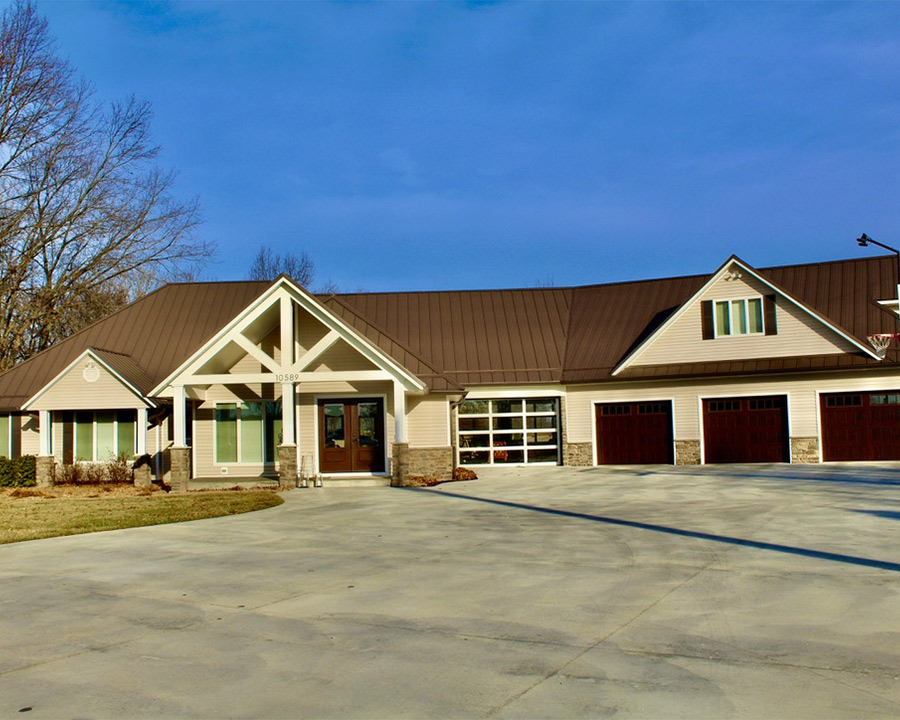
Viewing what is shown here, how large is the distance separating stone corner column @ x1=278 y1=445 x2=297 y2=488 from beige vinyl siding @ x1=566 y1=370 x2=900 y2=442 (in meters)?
10.2

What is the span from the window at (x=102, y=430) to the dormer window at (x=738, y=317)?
714 inches

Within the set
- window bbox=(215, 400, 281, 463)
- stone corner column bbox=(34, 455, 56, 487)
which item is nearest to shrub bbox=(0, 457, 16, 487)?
stone corner column bbox=(34, 455, 56, 487)

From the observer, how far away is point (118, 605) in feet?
26.8

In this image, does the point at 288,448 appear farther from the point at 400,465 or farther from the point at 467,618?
the point at 467,618

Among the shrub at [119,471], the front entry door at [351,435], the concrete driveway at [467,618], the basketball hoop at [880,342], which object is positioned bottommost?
the concrete driveway at [467,618]

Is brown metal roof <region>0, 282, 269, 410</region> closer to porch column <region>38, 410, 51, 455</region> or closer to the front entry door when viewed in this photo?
porch column <region>38, 410, 51, 455</region>

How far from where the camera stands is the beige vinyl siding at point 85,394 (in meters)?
23.7

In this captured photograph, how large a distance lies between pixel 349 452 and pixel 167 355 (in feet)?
23.9

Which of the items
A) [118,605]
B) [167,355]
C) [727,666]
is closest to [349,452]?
[167,355]

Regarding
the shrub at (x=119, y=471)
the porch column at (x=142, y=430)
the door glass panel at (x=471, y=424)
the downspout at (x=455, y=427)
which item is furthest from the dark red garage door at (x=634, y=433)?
the shrub at (x=119, y=471)

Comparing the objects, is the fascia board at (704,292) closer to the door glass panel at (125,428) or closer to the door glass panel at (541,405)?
the door glass panel at (541,405)

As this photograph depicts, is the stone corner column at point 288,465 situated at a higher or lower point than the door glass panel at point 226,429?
lower

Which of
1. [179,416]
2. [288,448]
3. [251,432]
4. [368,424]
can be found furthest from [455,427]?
[179,416]

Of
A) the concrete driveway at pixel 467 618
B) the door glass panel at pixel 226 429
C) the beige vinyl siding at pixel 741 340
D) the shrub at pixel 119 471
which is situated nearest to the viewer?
the concrete driveway at pixel 467 618
